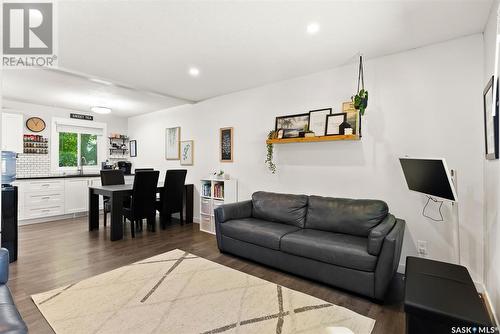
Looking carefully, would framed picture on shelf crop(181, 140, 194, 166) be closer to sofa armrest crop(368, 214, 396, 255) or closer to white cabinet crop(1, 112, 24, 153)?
white cabinet crop(1, 112, 24, 153)

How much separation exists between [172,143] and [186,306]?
4244 mm

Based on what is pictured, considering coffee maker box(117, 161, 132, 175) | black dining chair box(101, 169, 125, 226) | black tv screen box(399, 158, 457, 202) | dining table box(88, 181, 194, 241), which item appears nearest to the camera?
black tv screen box(399, 158, 457, 202)

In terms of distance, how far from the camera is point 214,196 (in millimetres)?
4602

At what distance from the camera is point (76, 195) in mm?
5645

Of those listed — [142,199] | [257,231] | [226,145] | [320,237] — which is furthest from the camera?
[226,145]

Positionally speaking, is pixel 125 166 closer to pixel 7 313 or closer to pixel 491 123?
pixel 7 313

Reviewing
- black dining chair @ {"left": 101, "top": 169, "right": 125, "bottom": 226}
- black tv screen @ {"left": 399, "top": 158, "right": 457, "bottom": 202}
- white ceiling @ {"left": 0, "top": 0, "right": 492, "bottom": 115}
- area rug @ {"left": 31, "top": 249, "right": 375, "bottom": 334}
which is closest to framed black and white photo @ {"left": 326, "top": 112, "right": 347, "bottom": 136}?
white ceiling @ {"left": 0, "top": 0, "right": 492, "bottom": 115}

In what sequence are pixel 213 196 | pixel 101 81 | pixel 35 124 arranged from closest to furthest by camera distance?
pixel 101 81 < pixel 213 196 < pixel 35 124

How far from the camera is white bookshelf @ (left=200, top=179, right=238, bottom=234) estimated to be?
14.6 ft

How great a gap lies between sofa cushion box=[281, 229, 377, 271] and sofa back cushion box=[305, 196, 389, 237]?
11 cm

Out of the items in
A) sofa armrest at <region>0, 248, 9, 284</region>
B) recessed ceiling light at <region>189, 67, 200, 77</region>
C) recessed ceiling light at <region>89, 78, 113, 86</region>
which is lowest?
sofa armrest at <region>0, 248, 9, 284</region>

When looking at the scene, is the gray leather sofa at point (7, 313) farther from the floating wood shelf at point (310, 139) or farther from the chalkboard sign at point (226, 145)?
the chalkboard sign at point (226, 145)

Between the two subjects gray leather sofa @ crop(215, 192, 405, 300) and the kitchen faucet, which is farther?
the kitchen faucet

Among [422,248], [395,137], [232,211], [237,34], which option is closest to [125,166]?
[232,211]
